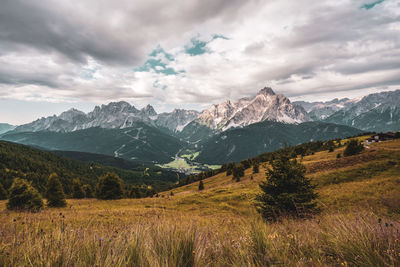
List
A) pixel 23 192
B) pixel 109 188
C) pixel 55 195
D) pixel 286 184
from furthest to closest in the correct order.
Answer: pixel 109 188 < pixel 55 195 < pixel 23 192 < pixel 286 184

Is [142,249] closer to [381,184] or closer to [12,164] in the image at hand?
[381,184]

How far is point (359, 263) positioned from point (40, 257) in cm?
466

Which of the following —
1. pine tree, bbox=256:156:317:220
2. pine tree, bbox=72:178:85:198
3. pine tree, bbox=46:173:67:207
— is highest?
pine tree, bbox=256:156:317:220

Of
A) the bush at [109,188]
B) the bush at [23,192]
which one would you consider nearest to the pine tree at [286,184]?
the bush at [23,192]

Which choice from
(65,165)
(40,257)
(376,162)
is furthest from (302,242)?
(65,165)

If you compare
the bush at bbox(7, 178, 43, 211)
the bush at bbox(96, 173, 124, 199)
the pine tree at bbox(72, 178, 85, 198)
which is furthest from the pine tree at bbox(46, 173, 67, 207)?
the pine tree at bbox(72, 178, 85, 198)

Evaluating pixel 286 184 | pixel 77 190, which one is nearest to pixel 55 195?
pixel 77 190

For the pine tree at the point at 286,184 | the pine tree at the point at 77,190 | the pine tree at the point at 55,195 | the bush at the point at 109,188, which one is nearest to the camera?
the pine tree at the point at 286,184

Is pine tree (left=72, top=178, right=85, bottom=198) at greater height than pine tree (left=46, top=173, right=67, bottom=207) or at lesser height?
lesser

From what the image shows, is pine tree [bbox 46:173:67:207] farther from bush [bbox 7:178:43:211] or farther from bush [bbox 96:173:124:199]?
bush [bbox 96:173:124:199]

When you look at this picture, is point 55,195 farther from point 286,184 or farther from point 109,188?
point 286,184

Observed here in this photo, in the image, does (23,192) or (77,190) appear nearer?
(23,192)

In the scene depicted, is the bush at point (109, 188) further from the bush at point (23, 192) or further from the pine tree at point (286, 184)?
the pine tree at point (286, 184)

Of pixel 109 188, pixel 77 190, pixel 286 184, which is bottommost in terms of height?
pixel 77 190
